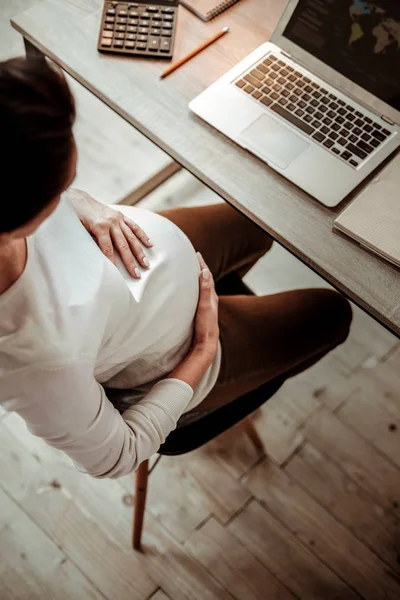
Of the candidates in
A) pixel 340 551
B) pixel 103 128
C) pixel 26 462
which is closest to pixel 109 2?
pixel 103 128

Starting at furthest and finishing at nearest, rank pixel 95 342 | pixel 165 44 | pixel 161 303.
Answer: pixel 165 44
pixel 161 303
pixel 95 342

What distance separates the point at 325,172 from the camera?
975 millimetres

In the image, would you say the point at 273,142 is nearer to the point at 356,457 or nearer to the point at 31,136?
the point at 31,136

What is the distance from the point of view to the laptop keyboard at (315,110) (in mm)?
997

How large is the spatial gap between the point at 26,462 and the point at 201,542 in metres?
0.48

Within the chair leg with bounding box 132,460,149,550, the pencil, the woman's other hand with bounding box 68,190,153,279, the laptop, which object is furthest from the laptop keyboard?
the chair leg with bounding box 132,460,149,550

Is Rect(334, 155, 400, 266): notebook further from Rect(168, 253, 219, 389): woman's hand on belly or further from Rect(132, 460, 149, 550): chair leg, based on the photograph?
Rect(132, 460, 149, 550): chair leg

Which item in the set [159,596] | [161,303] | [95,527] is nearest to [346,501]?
[159,596]

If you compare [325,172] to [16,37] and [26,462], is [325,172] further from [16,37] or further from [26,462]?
[16,37]

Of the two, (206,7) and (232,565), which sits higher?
(206,7)

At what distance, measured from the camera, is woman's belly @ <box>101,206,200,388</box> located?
85 centimetres

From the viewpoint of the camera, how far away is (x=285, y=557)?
1.36m

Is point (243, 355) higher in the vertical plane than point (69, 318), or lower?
lower

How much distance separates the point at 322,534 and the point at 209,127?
998 mm
